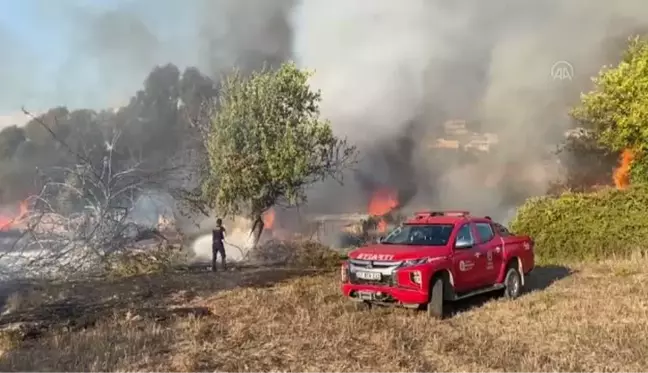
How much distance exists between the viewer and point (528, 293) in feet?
40.8

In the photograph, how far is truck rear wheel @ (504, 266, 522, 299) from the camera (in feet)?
38.6

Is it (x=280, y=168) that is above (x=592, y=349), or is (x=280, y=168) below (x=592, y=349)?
above

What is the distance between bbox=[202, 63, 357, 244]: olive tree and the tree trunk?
128mm

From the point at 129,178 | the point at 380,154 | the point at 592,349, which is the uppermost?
the point at 380,154

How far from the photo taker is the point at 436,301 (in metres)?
9.77

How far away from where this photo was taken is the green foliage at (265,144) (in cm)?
2278

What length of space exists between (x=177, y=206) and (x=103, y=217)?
8.28 meters

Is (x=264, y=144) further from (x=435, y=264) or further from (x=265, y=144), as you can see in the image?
(x=435, y=264)

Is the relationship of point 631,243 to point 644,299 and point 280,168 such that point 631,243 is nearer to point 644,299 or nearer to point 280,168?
point 644,299

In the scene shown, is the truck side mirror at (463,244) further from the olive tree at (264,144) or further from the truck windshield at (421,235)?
the olive tree at (264,144)

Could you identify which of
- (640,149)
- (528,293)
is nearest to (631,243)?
(640,149)

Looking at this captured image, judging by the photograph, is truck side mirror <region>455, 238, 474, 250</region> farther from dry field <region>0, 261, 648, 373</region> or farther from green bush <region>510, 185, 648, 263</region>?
green bush <region>510, 185, 648, 263</region>

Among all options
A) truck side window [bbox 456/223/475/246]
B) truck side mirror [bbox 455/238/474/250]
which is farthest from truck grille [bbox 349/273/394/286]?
truck side window [bbox 456/223/475/246]

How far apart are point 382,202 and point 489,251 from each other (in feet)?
91.9
